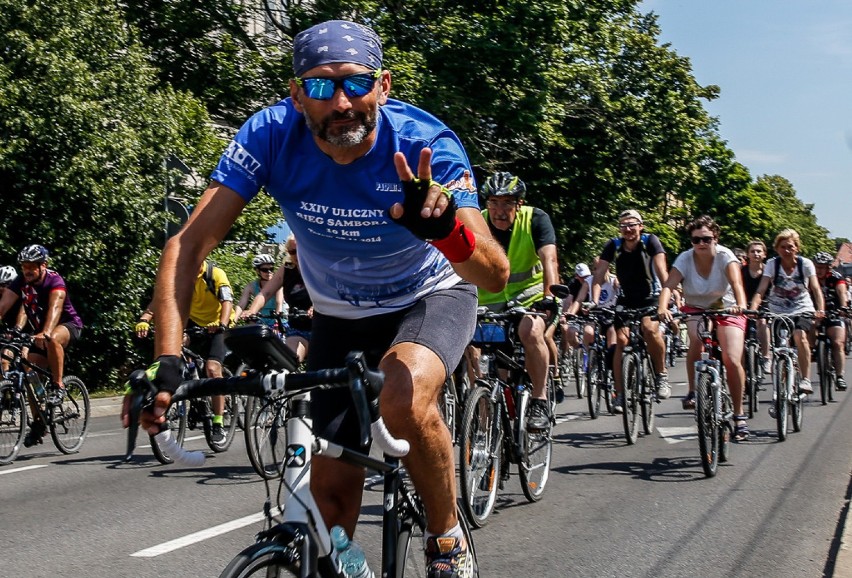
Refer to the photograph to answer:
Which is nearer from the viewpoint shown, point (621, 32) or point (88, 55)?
point (88, 55)

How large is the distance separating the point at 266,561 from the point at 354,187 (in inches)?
48.1

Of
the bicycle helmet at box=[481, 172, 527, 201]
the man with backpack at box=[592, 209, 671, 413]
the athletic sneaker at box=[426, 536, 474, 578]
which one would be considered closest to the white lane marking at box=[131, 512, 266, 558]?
the bicycle helmet at box=[481, 172, 527, 201]

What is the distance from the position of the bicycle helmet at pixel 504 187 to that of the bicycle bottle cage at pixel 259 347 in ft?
16.3

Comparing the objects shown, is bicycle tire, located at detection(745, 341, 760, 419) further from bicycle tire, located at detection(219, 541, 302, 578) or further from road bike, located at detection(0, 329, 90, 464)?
bicycle tire, located at detection(219, 541, 302, 578)

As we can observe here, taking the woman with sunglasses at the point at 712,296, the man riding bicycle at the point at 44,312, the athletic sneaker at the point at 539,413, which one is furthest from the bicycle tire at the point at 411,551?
the man riding bicycle at the point at 44,312

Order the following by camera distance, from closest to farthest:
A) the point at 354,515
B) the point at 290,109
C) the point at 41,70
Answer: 1. the point at 354,515
2. the point at 290,109
3. the point at 41,70

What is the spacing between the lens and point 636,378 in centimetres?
1106

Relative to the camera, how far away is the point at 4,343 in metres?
10.7

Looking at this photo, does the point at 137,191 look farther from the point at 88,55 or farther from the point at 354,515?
the point at 354,515

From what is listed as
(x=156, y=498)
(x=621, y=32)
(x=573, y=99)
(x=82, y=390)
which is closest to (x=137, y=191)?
(x=82, y=390)

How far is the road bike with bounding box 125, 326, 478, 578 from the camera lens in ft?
8.92

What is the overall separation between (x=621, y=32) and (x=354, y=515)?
27724 millimetres

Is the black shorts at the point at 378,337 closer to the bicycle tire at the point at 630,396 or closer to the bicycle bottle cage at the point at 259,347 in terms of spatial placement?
the bicycle bottle cage at the point at 259,347

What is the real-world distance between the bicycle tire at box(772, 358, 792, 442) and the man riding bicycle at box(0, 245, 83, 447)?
6650mm
